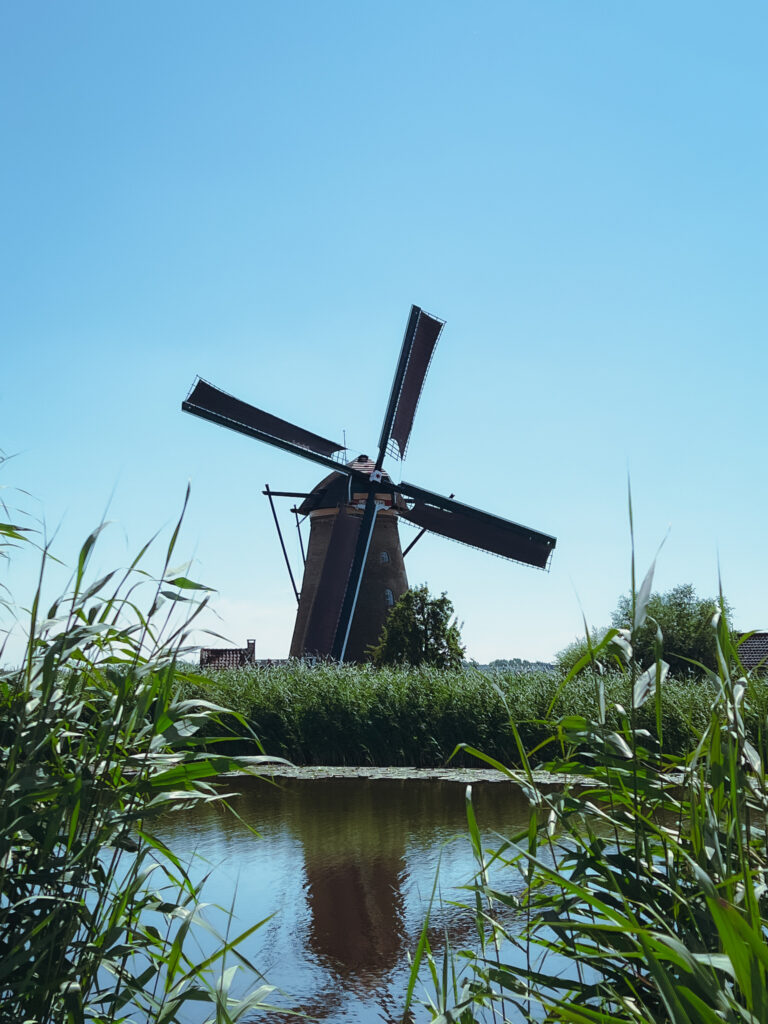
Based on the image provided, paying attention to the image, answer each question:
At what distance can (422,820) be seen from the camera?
674 centimetres

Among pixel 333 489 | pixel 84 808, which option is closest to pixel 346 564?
pixel 333 489

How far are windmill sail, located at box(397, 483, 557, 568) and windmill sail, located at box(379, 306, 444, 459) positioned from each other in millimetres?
1182

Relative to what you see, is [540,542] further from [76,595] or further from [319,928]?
[76,595]

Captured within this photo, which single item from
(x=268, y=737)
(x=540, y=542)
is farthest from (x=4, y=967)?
(x=540, y=542)

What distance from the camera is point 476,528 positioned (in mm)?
17844

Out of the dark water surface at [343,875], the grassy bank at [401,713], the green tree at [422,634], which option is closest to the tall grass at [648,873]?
the dark water surface at [343,875]

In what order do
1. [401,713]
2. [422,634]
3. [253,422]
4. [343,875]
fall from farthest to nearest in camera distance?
[253,422] → [422,634] → [401,713] → [343,875]

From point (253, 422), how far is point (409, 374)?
341 cm

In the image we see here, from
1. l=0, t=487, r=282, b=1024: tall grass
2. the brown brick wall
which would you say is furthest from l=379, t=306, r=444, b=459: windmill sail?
l=0, t=487, r=282, b=1024: tall grass

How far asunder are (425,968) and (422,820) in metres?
3.21

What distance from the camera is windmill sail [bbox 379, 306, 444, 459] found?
17.7 meters

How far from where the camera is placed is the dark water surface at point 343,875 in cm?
351

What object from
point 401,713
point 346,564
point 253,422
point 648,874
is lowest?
point 648,874

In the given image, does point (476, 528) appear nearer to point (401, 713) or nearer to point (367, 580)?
point (367, 580)
